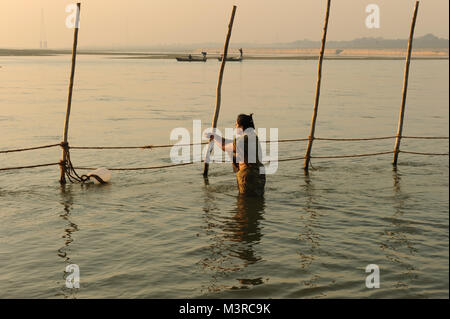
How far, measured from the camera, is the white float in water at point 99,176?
13.0 m

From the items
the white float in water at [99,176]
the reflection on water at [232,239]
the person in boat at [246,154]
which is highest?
the person in boat at [246,154]

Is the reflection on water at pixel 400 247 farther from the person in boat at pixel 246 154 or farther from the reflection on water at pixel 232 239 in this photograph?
the person in boat at pixel 246 154

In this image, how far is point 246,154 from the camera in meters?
10.5

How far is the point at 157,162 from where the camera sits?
16.3 m

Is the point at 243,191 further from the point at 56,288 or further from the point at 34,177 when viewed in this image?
the point at 34,177

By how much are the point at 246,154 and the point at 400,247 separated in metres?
3.31

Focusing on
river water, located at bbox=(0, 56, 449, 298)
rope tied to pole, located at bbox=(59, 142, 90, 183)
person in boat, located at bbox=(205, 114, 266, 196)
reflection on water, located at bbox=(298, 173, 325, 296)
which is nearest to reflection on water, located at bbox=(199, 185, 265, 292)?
river water, located at bbox=(0, 56, 449, 298)

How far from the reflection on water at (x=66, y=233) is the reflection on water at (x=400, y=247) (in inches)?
167

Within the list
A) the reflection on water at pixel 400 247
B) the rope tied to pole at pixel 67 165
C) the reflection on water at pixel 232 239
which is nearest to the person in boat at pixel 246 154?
the reflection on water at pixel 232 239

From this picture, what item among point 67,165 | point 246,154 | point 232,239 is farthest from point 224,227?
Result: point 67,165

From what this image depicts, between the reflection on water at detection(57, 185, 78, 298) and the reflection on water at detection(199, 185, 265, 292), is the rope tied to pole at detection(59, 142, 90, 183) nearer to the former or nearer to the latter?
the reflection on water at detection(57, 185, 78, 298)

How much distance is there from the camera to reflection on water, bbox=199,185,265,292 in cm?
761
